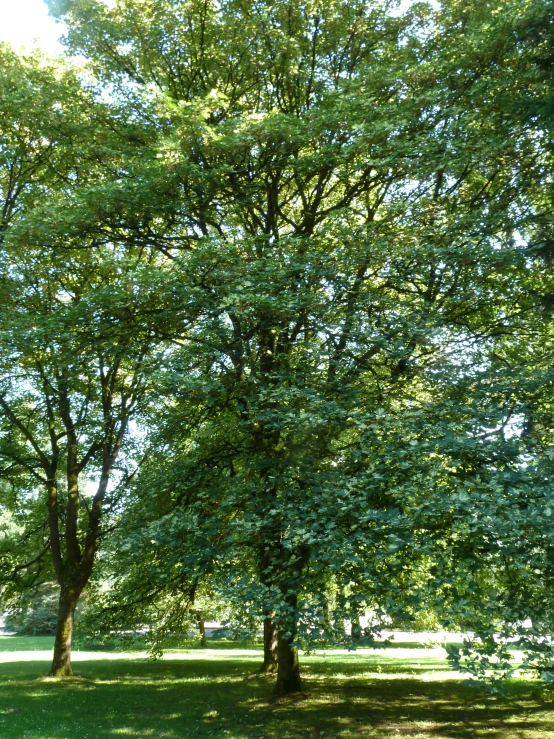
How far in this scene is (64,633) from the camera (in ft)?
66.2

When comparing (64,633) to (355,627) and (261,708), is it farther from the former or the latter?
(355,627)

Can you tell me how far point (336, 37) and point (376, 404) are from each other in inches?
413

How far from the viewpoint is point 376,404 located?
10422 mm

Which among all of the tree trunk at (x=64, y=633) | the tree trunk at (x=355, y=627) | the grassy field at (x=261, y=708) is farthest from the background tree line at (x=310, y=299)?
the tree trunk at (x=64, y=633)

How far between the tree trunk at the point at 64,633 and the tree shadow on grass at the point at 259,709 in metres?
0.76

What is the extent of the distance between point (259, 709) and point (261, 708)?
3.9 inches

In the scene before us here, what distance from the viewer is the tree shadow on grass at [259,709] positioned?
11312 millimetres

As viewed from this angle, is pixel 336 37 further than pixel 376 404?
Yes

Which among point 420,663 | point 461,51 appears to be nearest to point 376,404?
point 461,51

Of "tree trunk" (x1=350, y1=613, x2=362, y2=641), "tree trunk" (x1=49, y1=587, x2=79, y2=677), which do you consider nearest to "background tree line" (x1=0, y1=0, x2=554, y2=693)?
"tree trunk" (x1=350, y1=613, x2=362, y2=641)

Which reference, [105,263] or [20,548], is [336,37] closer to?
[105,263]

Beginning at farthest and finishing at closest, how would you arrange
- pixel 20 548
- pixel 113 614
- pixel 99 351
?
pixel 20 548
pixel 113 614
pixel 99 351

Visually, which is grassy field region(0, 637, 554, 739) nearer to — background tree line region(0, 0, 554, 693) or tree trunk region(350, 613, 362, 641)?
background tree line region(0, 0, 554, 693)

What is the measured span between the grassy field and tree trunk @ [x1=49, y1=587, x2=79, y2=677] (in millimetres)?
771
